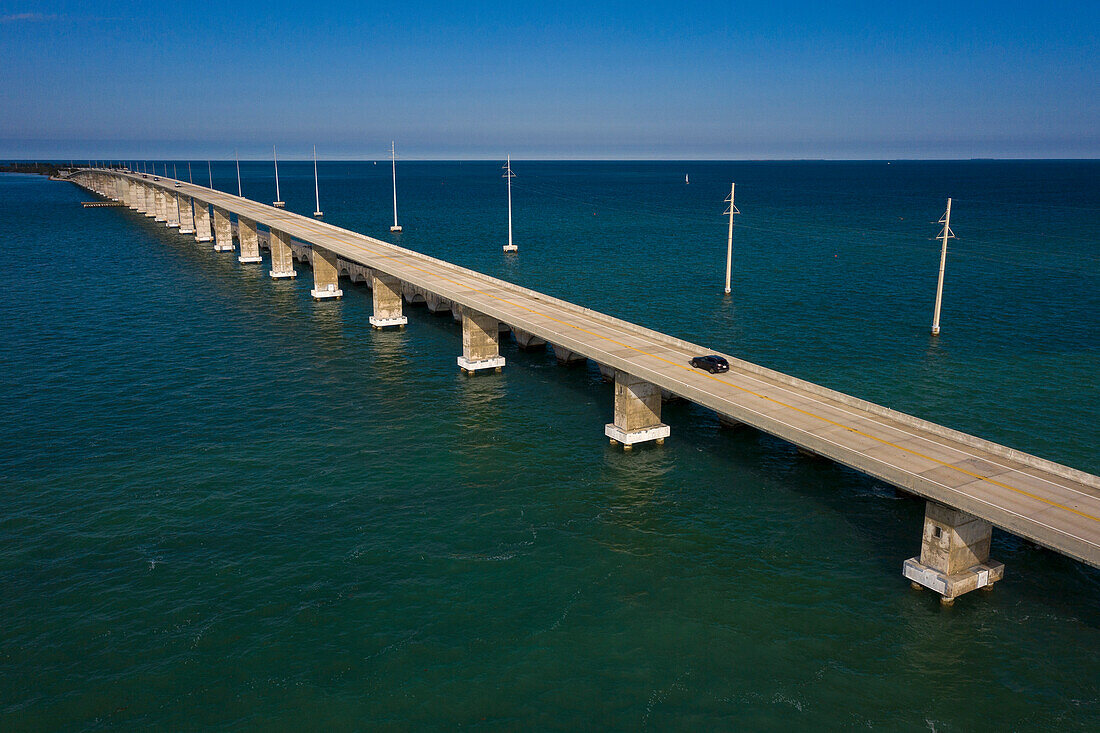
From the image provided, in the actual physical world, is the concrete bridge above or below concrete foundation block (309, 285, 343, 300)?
above

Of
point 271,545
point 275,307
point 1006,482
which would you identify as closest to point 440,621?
point 271,545

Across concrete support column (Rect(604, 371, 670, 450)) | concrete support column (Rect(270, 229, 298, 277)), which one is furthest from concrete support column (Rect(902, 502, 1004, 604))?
concrete support column (Rect(270, 229, 298, 277))

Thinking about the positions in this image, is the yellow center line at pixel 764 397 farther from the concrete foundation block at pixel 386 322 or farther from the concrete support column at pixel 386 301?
the concrete foundation block at pixel 386 322

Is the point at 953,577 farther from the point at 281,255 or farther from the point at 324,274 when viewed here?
the point at 281,255

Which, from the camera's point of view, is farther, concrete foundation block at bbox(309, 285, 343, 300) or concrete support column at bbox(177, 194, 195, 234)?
concrete support column at bbox(177, 194, 195, 234)

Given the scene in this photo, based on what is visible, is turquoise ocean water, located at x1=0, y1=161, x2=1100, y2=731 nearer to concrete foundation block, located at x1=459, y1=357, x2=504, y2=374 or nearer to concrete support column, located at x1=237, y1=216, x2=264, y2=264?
concrete foundation block, located at x1=459, y1=357, x2=504, y2=374

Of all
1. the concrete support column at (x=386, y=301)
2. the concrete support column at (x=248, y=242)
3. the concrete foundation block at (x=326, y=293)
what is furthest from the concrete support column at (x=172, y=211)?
the concrete support column at (x=386, y=301)

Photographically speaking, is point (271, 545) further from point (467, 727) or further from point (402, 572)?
point (467, 727)
